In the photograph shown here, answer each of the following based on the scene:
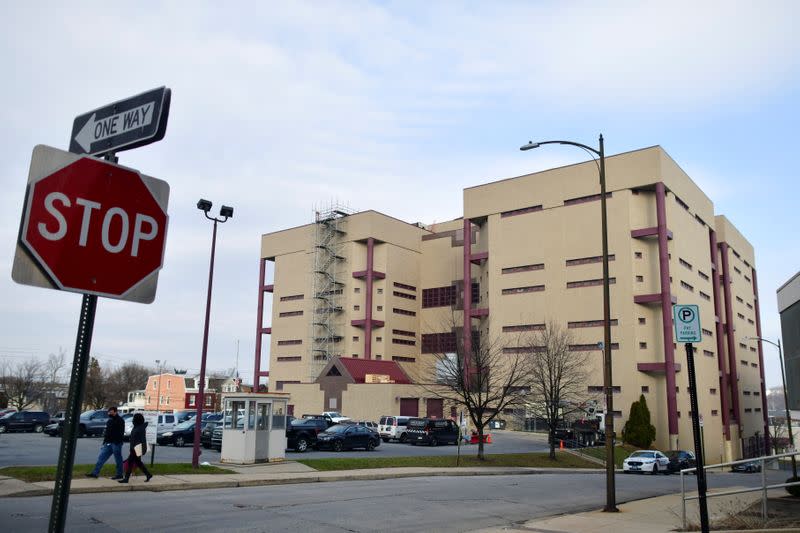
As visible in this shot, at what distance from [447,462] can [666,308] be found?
33.6 m

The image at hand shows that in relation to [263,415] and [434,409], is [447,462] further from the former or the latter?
[434,409]

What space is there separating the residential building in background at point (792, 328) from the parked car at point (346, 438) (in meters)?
22.5

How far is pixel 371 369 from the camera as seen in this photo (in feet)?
230

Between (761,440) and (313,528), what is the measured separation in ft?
298

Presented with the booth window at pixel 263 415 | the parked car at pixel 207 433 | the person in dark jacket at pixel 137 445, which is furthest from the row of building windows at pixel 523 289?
the person in dark jacket at pixel 137 445

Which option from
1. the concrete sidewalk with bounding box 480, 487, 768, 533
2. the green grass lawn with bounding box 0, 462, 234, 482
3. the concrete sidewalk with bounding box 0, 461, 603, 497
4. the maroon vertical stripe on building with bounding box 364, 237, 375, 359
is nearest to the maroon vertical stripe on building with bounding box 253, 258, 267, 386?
the maroon vertical stripe on building with bounding box 364, 237, 375, 359

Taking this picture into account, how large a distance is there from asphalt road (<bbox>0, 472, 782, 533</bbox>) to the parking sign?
6083 millimetres

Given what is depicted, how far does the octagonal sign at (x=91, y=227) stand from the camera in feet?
10.6

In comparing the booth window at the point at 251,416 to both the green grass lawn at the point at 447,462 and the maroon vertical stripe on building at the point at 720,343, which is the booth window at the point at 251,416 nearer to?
the green grass lawn at the point at 447,462

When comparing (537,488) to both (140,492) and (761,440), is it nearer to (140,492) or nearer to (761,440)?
(140,492)

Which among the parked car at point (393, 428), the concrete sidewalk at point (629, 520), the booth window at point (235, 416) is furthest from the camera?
the parked car at point (393, 428)

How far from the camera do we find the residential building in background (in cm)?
1739

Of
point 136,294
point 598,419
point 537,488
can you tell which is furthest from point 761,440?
point 136,294

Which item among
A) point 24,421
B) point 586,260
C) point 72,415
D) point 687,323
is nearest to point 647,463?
point 586,260
